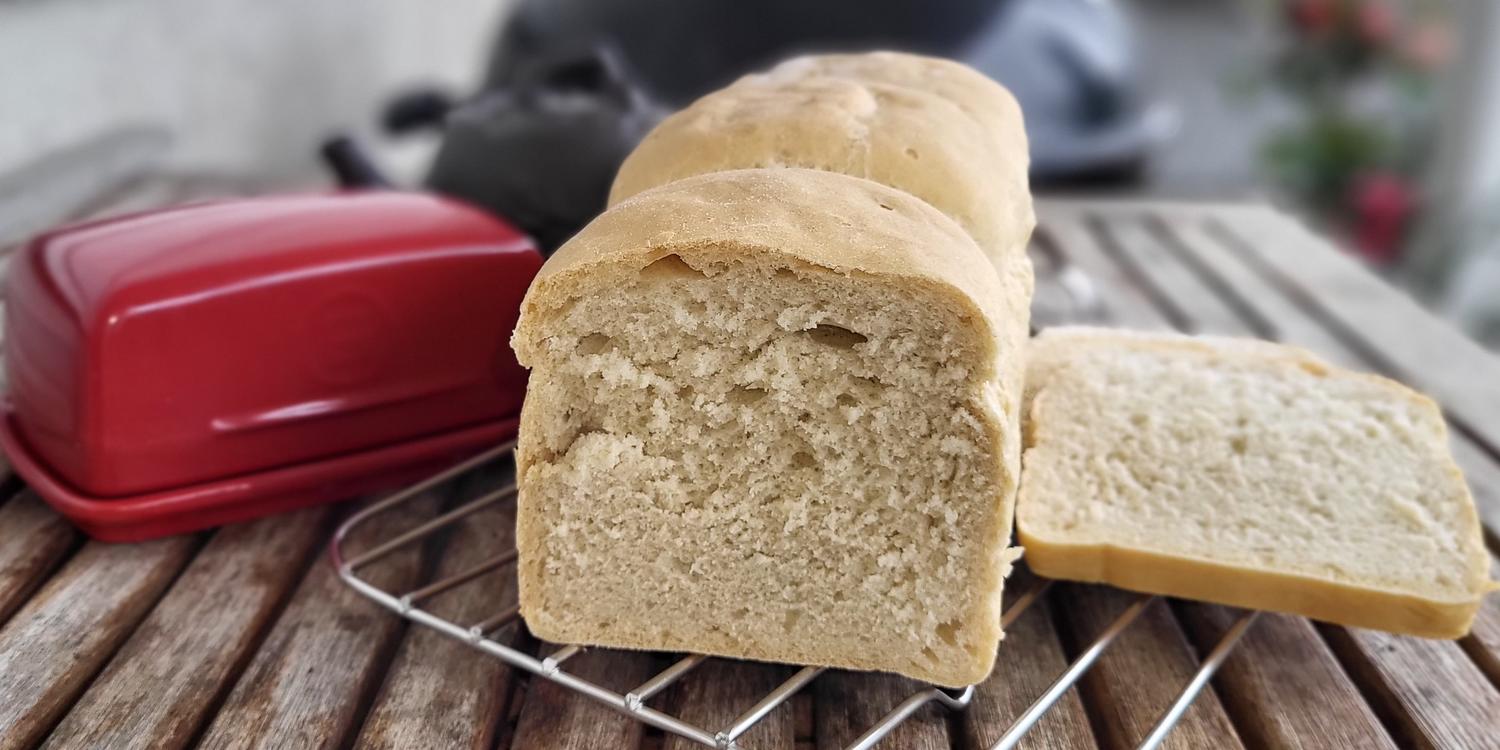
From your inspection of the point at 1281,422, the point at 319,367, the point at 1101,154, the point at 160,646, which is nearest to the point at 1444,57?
the point at 1101,154

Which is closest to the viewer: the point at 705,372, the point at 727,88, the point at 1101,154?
the point at 705,372

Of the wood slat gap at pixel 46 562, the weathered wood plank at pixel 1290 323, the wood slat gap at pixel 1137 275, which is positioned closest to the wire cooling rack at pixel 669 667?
the wood slat gap at pixel 46 562

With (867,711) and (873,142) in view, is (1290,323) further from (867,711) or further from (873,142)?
(867,711)

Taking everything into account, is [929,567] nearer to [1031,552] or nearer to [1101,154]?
[1031,552]

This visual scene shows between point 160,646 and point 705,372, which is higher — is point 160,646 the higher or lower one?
the lower one

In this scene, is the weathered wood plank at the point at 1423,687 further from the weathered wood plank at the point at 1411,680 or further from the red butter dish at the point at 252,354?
the red butter dish at the point at 252,354

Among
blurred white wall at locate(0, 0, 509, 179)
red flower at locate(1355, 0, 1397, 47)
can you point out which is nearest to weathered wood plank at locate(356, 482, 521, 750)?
blurred white wall at locate(0, 0, 509, 179)

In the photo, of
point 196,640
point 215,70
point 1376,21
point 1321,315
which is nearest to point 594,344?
point 196,640
